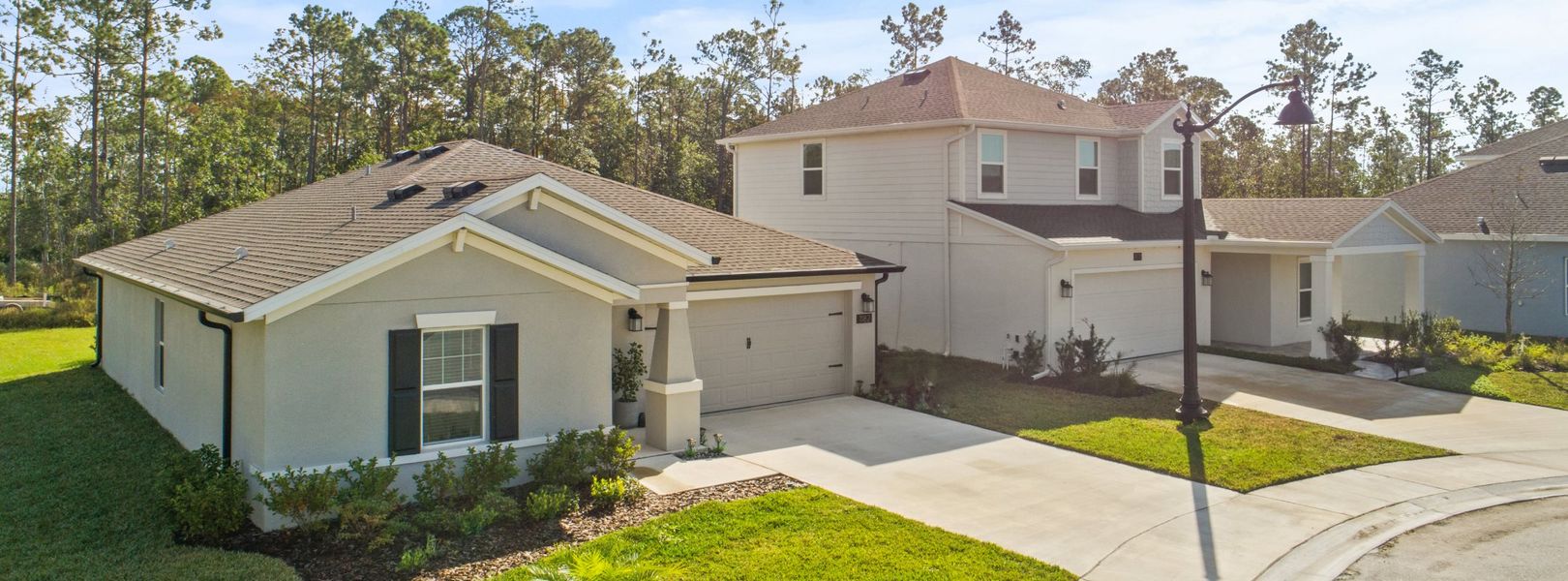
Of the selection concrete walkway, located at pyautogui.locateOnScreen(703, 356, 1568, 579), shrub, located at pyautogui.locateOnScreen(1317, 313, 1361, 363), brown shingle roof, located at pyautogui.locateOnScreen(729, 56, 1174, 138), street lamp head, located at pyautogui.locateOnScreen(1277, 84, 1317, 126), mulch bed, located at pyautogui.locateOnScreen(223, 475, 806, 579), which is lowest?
mulch bed, located at pyautogui.locateOnScreen(223, 475, 806, 579)

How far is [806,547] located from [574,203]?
4849 mm

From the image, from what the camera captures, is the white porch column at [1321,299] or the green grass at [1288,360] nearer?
the green grass at [1288,360]

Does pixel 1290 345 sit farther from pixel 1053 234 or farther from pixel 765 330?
pixel 765 330

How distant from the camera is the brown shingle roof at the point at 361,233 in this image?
9.62m

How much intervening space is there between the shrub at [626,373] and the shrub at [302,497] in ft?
14.9

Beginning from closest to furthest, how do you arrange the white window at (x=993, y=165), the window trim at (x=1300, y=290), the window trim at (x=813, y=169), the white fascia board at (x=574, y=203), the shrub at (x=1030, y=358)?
the white fascia board at (x=574, y=203) < the shrub at (x=1030, y=358) < the white window at (x=993, y=165) < the window trim at (x=1300, y=290) < the window trim at (x=813, y=169)

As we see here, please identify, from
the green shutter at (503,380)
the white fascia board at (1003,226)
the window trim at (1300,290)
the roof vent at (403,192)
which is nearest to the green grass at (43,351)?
the roof vent at (403,192)

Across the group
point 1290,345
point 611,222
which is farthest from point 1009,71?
point 611,222

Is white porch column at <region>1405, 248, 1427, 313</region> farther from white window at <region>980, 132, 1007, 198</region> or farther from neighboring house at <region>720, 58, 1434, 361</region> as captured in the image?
white window at <region>980, 132, 1007, 198</region>

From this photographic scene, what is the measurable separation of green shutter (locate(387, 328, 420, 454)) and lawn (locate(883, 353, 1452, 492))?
750 centimetres

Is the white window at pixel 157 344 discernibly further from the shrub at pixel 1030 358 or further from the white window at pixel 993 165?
the white window at pixel 993 165

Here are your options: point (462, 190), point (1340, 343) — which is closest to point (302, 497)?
point (462, 190)

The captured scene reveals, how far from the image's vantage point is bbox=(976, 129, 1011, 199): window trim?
19.2 meters

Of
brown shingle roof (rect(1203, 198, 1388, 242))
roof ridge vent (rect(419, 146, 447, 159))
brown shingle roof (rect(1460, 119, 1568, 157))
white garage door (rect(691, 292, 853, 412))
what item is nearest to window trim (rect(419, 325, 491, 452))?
white garage door (rect(691, 292, 853, 412))
